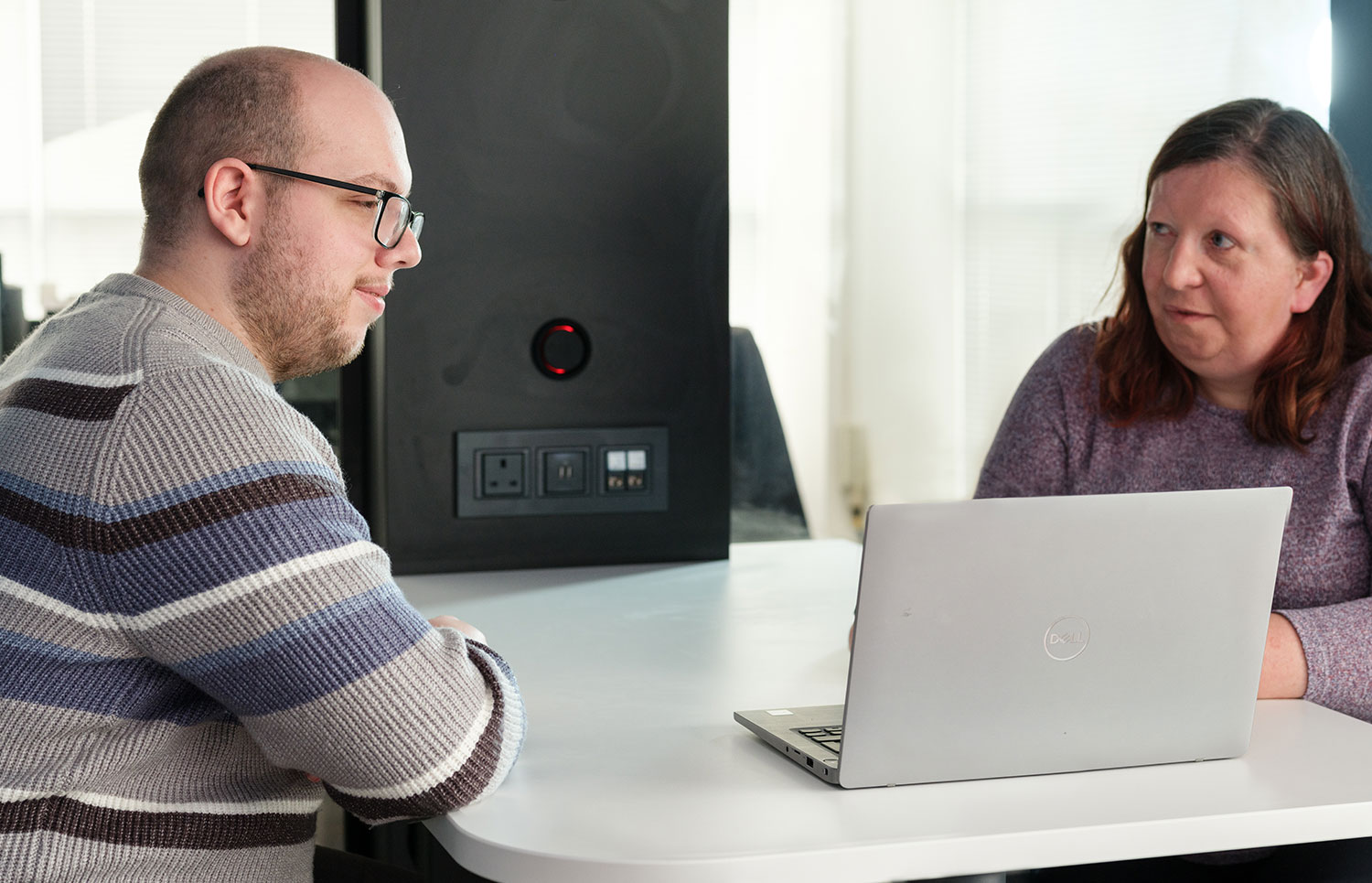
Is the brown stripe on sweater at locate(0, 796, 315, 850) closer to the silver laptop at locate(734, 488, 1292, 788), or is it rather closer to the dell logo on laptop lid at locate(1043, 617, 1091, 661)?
the silver laptop at locate(734, 488, 1292, 788)

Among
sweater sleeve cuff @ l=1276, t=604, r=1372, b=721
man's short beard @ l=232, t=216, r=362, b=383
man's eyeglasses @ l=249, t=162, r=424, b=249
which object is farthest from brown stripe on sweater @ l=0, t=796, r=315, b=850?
sweater sleeve cuff @ l=1276, t=604, r=1372, b=721

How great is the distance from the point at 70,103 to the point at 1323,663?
224cm

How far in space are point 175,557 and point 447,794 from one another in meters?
0.24

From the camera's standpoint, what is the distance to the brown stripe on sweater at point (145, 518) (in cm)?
86

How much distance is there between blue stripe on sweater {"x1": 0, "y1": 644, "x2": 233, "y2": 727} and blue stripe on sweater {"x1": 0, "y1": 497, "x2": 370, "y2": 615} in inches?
1.9

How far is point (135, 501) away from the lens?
864 mm

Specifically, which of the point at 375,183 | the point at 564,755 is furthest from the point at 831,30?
the point at 564,755

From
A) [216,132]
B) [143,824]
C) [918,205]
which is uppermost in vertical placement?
[918,205]

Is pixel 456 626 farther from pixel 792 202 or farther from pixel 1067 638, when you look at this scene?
pixel 792 202

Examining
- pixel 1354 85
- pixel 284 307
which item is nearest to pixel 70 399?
pixel 284 307

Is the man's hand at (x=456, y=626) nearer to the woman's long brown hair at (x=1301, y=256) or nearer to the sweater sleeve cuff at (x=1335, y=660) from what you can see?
the sweater sleeve cuff at (x=1335, y=660)

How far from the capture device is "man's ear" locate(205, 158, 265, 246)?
1.06m

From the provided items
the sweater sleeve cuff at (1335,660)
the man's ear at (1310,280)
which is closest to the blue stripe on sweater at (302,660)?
the sweater sleeve cuff at (1335,660)

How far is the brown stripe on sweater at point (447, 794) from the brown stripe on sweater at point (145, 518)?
210 millimetres
